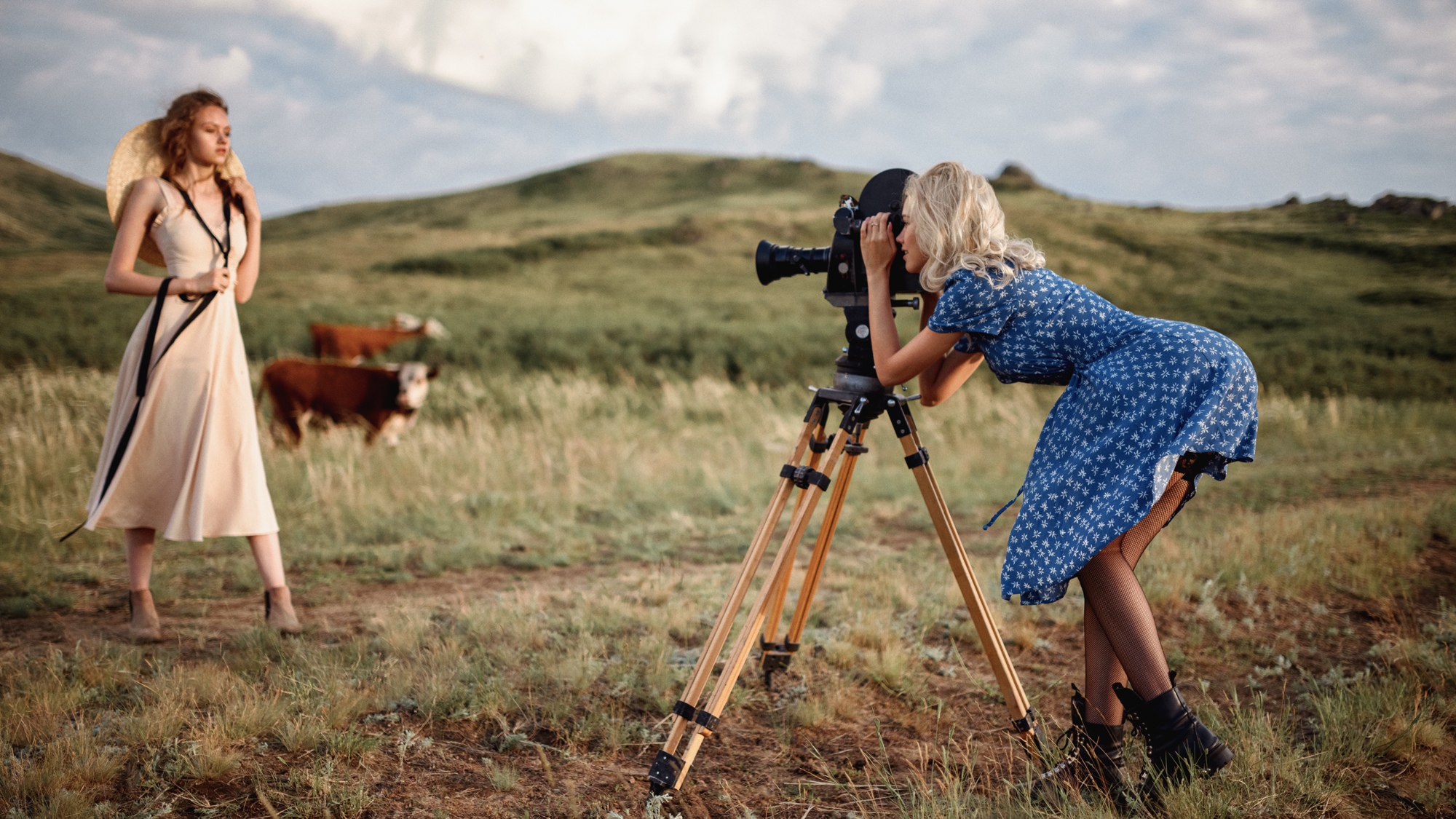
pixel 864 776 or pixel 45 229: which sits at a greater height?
pixel 45 229

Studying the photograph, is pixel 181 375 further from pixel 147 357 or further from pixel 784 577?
pixel 784 577

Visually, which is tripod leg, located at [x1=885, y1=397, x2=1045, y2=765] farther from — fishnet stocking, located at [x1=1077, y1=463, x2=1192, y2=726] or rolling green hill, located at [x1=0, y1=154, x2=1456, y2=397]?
rolling green hill, located at [x1=0, y1=154, x2=1456, y2=397]

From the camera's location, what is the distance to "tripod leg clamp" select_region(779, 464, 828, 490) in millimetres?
2854

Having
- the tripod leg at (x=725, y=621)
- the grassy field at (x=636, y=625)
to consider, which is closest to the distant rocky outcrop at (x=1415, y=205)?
the grassy field at (x=636, y=625)

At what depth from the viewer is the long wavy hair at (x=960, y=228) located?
8.41 ft

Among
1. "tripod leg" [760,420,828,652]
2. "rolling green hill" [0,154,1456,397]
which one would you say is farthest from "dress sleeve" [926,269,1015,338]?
"rolling green hill" [0,154,1456,397]

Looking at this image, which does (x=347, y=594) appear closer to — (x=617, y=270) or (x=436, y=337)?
(x=436, y=337)

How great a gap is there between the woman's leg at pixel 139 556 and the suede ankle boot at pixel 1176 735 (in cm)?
436

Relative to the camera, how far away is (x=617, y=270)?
34.9m

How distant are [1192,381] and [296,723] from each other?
10.4ft

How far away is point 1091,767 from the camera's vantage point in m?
2.73

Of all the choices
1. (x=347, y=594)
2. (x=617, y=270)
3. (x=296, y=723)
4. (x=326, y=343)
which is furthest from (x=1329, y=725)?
(x=617, y=270)

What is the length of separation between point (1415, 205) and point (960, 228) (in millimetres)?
52558

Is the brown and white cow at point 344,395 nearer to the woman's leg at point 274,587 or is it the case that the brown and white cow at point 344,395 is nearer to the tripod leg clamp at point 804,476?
the woman's leg at point 274,587
